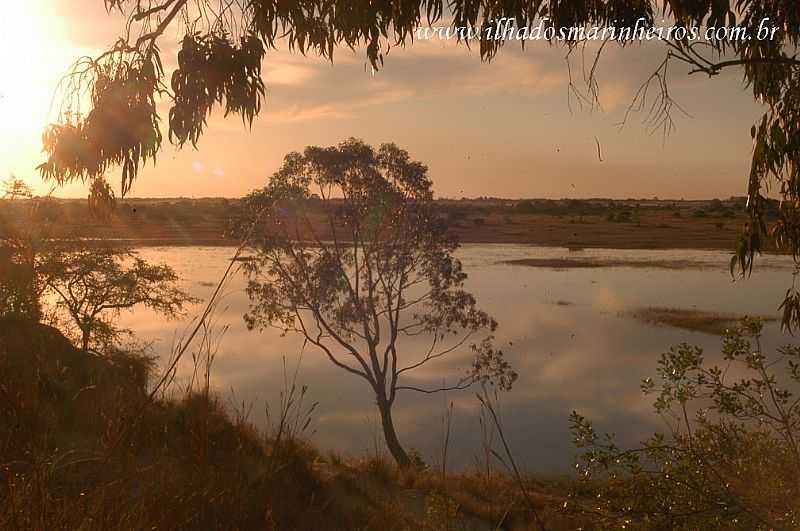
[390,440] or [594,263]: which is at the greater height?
[594,263]

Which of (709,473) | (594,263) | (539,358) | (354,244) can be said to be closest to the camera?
(709,473)

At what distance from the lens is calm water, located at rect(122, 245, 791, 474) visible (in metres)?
20.5

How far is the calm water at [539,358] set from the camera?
67.2 feet

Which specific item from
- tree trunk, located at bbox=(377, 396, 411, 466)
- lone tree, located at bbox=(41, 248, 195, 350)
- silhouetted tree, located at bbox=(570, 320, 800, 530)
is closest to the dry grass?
lone tree, located at bbox=(41, 248, 195, 350)

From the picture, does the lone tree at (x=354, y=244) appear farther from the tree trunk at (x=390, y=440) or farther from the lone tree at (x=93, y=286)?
the lone tree at (x=93, y=286)

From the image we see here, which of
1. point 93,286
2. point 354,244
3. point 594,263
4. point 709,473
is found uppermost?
point 354,244

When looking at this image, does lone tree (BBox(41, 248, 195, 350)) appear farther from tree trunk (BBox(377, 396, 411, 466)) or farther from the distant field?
the distant field

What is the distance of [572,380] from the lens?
24.1 m

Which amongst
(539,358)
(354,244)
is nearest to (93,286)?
(354,244)

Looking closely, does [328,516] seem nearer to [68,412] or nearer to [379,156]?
[68,412]

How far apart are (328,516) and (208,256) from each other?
46.8m

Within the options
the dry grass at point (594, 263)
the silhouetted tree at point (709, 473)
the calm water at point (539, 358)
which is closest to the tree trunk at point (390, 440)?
the calm water at point (539, 358)

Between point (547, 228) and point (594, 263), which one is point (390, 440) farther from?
point (547, 228)

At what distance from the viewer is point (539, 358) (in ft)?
86.0
